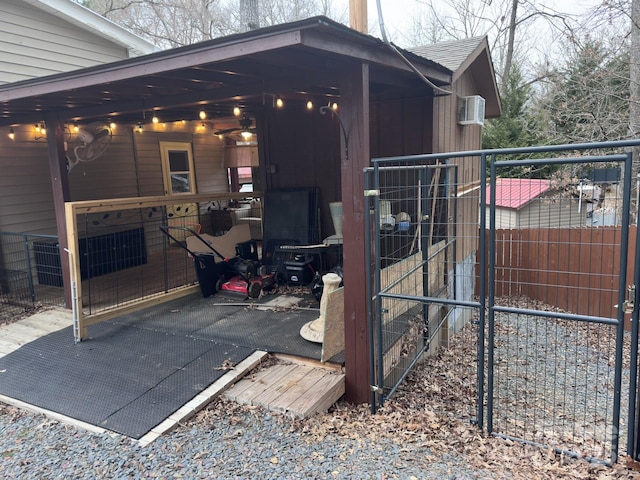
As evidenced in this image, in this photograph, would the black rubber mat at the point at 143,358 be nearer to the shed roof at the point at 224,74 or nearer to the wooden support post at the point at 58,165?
the wooden support post at the point at 58,165

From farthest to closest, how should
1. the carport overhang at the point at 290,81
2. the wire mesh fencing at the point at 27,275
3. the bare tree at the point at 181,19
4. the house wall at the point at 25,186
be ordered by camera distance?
the bare tree at the point at 181,19
the house wall at the point at 25,186
the wire mesh fencing at the point at 27,275
the carport overhang at the point at 290,81

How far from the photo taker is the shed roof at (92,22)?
6.82 m

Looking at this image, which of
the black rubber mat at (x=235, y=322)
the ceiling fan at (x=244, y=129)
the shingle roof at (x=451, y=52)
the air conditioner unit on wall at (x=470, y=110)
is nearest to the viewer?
the black rubber mat at (x=235, y=322)

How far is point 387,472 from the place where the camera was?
2.63 meters

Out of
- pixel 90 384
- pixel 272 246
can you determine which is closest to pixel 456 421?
pixel 90 384

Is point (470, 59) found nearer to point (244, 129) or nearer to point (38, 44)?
point (244, 129)

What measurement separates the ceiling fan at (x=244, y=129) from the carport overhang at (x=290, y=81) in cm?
258

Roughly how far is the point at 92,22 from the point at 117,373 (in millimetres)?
6242

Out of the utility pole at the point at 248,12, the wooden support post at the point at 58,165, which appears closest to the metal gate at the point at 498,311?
the wooden support post at the point at 58,165

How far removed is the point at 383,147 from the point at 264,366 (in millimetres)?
3350

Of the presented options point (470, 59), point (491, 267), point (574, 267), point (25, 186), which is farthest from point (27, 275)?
point (574, 267)

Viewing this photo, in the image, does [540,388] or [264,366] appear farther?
[540,388]

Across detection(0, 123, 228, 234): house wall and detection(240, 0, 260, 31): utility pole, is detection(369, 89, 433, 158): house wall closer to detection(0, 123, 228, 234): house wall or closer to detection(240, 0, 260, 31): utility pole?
detection(0, 123, 228, 234): house wall

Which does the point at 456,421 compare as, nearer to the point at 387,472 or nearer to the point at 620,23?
the point at 387,472
